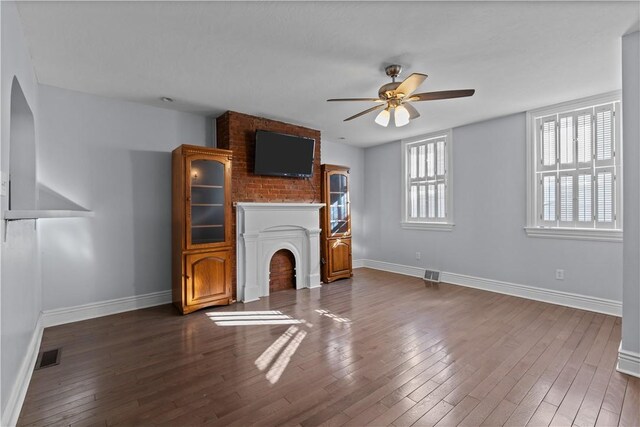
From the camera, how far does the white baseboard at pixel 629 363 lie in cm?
230

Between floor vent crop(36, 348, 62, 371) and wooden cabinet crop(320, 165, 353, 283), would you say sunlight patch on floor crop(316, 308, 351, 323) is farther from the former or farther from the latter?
floor vent crop(36, 348, 62, 371)

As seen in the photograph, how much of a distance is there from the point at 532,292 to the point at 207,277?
172 inches

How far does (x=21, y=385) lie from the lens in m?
2.07

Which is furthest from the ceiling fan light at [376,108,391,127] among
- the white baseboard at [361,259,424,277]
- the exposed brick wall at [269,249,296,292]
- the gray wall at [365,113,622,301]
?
the white baseboard at [361,259,424,277]

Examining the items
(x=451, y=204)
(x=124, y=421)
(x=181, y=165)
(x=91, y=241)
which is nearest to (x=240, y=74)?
(x=181, y=165)

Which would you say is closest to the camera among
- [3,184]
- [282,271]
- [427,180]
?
[3,184]

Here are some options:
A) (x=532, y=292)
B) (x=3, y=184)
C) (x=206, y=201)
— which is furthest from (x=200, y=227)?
(x=532, y=292)

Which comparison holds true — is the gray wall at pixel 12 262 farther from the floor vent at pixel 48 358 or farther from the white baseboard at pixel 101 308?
the white baseboard at pixel 101 308

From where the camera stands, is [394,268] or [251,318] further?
[394,268]

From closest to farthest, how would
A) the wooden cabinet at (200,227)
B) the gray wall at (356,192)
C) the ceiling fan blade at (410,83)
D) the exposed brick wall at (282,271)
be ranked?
the ceiling fan blade at (410,83) → the wooden cabinet at (200,227) → the exposed brick wall at (282,271) → the gray wall at (356,192)

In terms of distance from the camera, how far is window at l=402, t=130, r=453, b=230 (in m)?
5.22

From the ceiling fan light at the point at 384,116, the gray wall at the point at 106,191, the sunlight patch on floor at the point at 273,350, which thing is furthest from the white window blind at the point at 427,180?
the gray wall at the point at 106,191

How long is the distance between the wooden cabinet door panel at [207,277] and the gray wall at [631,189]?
3982 millimetres

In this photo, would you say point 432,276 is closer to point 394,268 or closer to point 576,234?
point 394,268
